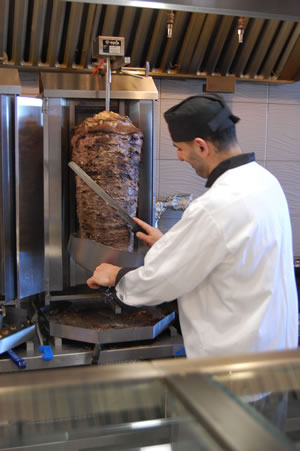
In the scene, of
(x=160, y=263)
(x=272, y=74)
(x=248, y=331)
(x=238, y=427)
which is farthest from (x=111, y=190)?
(x=272, y=74)

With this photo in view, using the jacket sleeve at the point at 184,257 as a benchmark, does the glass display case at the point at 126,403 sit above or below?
below

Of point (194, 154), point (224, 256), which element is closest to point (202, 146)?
point (194, 154)

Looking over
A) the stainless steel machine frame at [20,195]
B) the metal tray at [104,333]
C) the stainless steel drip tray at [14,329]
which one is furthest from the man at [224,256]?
the stainless steel machine frame at [20,195]

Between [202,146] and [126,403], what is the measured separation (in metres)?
0.88

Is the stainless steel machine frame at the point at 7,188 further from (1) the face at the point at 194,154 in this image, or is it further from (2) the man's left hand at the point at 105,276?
(1) the face at the point at 194,154

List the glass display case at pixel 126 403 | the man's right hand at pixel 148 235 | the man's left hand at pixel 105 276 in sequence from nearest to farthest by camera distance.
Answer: the glass display case at pixel 126 403
the man's left hand at pixel 105 276
the man's right hand at pixel 148 235

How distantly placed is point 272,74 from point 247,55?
244mm

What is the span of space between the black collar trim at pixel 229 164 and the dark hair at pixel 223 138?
0.04 metres

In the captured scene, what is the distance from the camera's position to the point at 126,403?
0.67 m

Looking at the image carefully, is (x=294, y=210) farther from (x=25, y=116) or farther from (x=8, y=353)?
(x=8, y=353)

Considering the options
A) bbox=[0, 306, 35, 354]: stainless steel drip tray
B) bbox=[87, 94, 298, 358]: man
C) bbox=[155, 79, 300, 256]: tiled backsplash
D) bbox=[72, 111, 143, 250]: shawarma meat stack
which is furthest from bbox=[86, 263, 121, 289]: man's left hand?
bbox=[155, 79, 300, 256]: tiled backsplash

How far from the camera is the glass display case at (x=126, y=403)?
0.63m

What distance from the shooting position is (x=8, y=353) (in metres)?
1.69

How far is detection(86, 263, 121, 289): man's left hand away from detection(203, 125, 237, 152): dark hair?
0.49 metres
